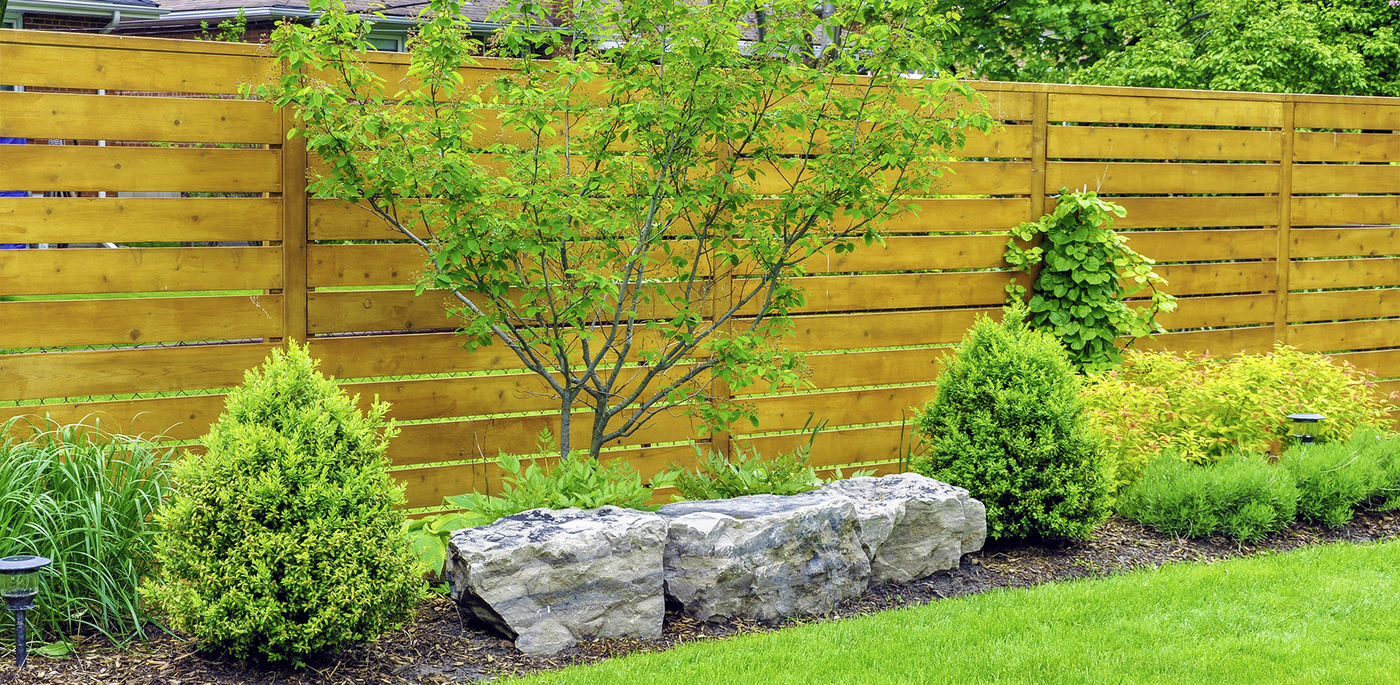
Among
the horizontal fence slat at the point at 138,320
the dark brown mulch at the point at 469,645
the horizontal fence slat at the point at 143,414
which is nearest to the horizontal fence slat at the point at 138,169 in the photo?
the horizontal fence slat at the point at 138,320

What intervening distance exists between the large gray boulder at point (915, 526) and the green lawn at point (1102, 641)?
29cm

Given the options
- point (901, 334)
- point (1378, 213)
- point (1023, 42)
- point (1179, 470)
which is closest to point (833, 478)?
point (901, 334)

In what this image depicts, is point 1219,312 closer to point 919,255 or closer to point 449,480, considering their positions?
point 919,255

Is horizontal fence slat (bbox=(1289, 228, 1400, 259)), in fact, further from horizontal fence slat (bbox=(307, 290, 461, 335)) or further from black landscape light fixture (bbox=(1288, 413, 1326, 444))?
horizontal fence slat (bbox=(307, 290, 461, 335))

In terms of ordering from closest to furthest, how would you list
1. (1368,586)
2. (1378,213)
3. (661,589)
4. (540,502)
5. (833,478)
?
(661,589) → (540,502) → (1368,586) → (833,478) → (1378,213)

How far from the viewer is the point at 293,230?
4578 mm

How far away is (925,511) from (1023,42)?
14206 mm

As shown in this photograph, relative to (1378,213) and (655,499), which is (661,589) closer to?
(655,499)

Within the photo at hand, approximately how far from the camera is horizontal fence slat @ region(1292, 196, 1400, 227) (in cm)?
709

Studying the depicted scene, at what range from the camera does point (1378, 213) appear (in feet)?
24.4

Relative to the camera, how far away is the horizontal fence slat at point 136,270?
163 inches

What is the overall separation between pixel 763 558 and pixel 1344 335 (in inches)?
217

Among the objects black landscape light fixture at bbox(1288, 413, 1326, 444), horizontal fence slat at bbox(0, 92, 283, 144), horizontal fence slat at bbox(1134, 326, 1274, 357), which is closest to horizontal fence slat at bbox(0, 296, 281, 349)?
horizontal fence slat at bbox(0, 92, 283, 144)

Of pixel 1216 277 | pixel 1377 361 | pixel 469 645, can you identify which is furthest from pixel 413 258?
pixel 1377 361
